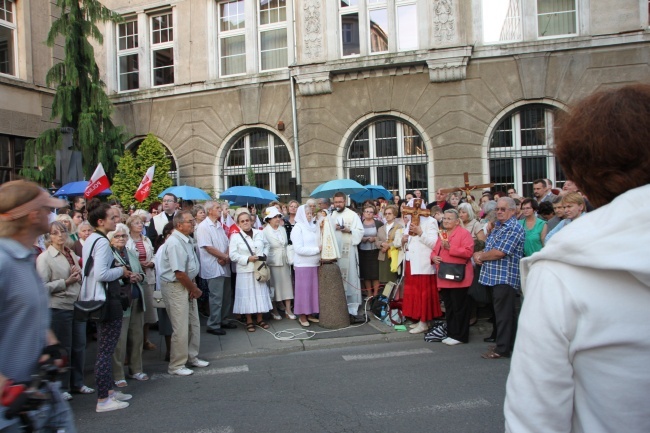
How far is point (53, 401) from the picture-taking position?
8.59 feet

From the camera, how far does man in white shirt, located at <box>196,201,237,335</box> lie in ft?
28.5

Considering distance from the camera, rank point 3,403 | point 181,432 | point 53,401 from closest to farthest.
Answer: point 3,403
point 53,401
point 181,432

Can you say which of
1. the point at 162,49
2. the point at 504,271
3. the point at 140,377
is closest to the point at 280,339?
the point at 140,377

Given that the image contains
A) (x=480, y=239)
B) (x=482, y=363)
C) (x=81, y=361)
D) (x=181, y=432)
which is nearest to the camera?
(x=181, y=432)

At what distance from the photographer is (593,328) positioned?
1.31 metres

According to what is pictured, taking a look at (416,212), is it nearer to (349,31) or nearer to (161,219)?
(161,219)

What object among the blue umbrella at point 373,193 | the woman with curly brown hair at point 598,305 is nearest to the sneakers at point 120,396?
the woman with curly brown hair at point 598,305

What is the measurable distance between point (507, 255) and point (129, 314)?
15.5ft

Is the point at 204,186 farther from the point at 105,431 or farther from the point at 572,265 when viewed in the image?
the point at 572,265

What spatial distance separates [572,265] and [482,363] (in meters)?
5.71

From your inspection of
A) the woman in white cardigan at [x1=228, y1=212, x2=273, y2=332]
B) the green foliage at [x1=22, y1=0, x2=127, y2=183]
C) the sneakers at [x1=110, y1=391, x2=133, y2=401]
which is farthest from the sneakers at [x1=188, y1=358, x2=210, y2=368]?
the green foliage at [x1=22, y1=0, x2=127, y2=183]

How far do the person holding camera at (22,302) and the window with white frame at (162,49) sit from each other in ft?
60.1

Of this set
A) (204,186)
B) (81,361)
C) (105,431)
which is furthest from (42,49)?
(105,431)

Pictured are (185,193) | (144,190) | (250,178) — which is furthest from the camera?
(250,178)
